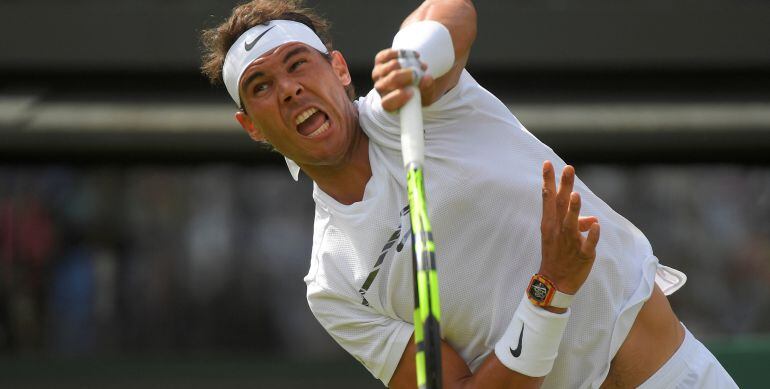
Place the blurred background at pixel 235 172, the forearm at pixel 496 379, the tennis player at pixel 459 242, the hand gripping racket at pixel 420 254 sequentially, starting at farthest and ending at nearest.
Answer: the blurred background at pixel 235 172, the tennis player at pixel 459 242, the forearm at pixel 496 379, the hand gripping racket at pixel 420 254

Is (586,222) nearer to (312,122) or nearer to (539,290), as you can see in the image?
(539,290)

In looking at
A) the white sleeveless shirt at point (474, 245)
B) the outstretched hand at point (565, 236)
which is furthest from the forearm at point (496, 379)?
the outstretched hand at point (565, 236)

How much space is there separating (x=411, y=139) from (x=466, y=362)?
836mm

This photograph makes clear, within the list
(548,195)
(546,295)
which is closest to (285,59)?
(548,195)

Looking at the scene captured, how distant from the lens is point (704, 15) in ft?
27.0

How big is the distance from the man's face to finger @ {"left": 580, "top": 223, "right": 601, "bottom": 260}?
74cm

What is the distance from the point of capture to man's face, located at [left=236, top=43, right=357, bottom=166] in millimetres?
3234

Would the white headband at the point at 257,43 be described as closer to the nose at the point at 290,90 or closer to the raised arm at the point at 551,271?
the nose at the point at 290,90

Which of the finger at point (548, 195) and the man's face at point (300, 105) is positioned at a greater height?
the man's face at point (300, 105)

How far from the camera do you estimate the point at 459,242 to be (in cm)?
316

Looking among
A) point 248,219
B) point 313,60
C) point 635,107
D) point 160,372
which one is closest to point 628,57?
point 635,107

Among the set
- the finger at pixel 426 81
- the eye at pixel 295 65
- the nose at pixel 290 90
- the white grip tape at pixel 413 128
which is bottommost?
the white grip tape at pixel 413 128

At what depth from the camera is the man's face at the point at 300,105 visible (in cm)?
323

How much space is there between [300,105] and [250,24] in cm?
35
